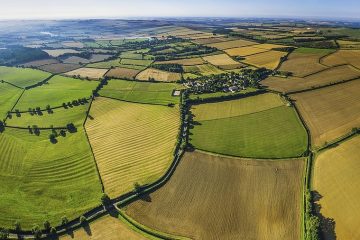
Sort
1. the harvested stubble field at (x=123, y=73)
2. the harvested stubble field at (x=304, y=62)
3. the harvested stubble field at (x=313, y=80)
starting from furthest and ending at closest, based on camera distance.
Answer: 1. the harvested stubble field at (x=123, y=73)
2. the harvested stubble field at (x=304, y=62)
3. the harvested stubble field at (x=313, y=80)

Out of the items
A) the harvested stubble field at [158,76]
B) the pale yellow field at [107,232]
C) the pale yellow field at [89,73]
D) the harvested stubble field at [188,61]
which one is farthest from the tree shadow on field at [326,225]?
the harvested stubble field at [188,61]

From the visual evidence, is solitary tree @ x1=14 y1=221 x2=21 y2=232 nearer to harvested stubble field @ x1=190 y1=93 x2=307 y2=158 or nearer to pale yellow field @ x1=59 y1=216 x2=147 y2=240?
pale yellow field @ x1=59 y1=216 x2=147 y2=240

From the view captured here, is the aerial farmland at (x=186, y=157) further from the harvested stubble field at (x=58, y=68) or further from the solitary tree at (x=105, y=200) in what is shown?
the harvested stubble field at (x=58, y=68)

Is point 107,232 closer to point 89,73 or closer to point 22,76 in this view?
point 89,73

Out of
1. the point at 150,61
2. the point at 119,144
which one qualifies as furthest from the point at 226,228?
the point at 150,61

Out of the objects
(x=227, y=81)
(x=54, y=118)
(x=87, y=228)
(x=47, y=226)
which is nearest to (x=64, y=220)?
(x=47, y=226)

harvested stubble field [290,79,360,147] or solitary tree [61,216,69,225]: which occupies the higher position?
harvested stubble field [290,79,360,147]

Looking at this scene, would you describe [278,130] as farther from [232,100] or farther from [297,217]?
[297,217]


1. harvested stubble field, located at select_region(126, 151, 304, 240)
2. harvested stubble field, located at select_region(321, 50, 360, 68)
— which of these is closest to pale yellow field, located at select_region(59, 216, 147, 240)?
harvested stubble field, located at select_region(126, 151, 304, 240)
